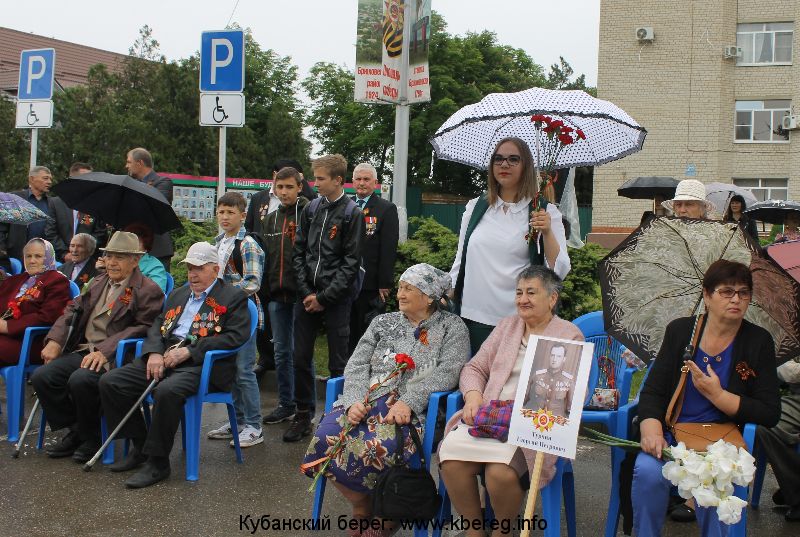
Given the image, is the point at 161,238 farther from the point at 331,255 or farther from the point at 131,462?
the point at 131,462

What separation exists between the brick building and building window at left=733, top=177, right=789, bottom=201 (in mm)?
33

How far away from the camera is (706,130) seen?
27688 millimetres

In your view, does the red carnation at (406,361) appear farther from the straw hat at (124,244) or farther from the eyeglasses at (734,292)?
the straw hat at (124,244)

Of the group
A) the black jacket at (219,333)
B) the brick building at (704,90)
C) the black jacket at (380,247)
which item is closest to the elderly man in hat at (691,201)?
the black jacket at (380,247)

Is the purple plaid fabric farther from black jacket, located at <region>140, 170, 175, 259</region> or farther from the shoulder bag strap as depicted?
black jacket, located at <region>140, 170, 175, 259</region>

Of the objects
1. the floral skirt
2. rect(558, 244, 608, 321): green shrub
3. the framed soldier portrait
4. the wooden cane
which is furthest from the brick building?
the wooden cane

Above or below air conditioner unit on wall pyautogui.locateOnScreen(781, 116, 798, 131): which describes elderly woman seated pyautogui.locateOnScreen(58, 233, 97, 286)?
below

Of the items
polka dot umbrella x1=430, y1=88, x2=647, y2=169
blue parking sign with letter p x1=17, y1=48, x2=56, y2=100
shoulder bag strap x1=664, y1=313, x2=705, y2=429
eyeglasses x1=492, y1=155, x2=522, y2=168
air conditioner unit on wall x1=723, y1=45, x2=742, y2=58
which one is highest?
air conditioner unit on wall x1=723, y1=45, x2=742, y2=58

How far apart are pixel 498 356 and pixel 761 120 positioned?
2667 centimetres

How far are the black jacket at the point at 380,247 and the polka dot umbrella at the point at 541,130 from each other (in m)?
1.29

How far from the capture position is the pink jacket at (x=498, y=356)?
4.36 metres

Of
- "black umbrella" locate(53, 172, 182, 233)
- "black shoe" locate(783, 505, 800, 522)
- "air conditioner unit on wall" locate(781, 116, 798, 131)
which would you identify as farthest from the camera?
"air conditioner unit on wall" locate(781, 116, 798, 131)

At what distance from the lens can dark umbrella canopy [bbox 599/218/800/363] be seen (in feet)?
13.2

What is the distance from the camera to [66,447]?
5.91 m
